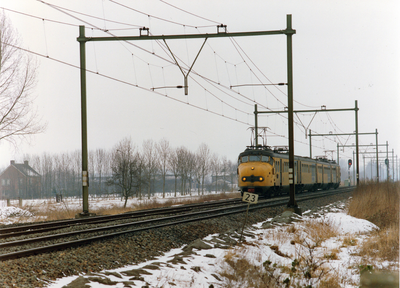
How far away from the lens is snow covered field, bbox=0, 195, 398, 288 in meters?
7.87

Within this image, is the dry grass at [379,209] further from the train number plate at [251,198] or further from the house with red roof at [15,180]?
the house with red roof at [15,180]

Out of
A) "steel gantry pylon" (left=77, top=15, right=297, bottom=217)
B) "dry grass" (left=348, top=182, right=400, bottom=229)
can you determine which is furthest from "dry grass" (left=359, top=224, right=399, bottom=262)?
"steel gantry pylon" (left=77, top=15, right=297, bottom=217)

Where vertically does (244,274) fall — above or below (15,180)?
above

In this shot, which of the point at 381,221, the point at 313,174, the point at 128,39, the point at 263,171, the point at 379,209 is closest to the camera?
the point at 128,39

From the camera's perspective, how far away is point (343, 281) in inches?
386

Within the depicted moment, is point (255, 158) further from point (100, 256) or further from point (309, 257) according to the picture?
point (100, 256)

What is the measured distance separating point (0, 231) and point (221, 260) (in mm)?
7872

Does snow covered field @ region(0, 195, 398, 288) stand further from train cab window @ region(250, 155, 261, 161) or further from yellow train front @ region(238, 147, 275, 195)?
train cab window @ region(250, 155, 261, 161)

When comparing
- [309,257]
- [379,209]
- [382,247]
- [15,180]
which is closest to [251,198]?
[309,257]

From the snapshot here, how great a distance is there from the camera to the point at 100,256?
9.18 metres

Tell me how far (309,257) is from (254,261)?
198 cm

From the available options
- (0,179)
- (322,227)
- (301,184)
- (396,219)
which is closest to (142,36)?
(322,227)

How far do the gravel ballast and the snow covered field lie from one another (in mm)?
369

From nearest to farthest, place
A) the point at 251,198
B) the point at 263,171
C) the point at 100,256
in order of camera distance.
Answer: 1. the point at 100,256
2. the point at 251,198
3. the point at 263,171
